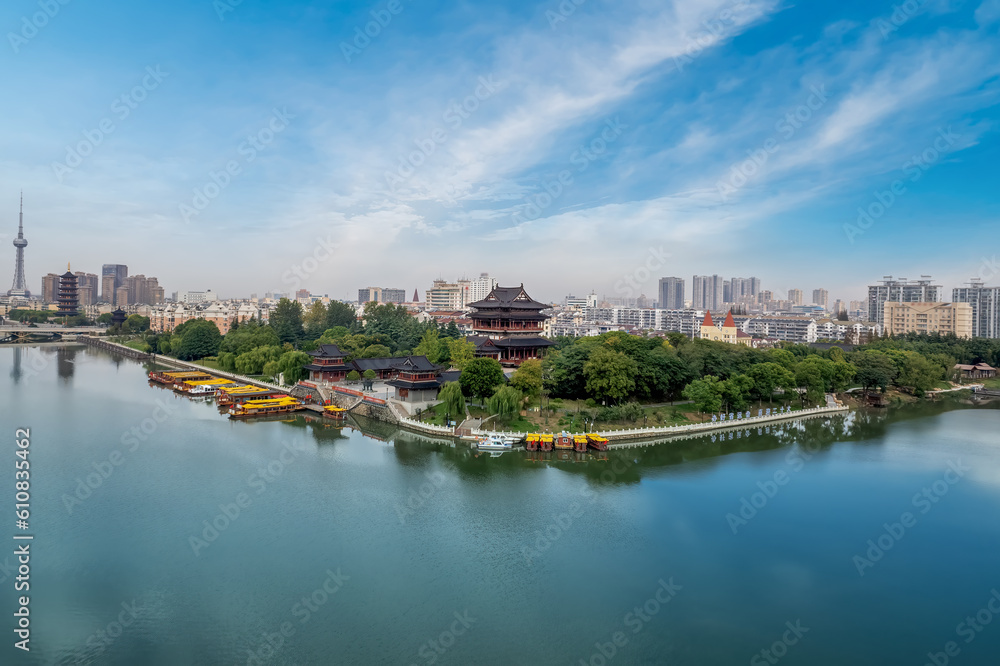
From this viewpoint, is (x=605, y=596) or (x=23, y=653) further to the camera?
(x=605, y=596)

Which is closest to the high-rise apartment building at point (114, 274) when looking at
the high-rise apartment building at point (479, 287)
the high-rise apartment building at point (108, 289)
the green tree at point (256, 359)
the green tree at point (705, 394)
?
the high-rise apartment building at point (108, 289)

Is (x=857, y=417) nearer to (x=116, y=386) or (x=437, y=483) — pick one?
(x=437, y=483)

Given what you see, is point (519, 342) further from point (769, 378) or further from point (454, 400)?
point (769, 378)

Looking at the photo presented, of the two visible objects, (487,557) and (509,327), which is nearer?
(487,557)

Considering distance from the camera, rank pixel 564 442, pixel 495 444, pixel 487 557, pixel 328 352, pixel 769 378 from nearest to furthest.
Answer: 1. pixel 487 557
2. pixel 495 444
3. pixel 564 442
4. pixel 769 378
5. pixel 328 352

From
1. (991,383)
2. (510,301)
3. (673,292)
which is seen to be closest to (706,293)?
(673,292)

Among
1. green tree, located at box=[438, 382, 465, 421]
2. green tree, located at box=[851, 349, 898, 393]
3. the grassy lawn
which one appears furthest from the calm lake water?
the grassy lawn

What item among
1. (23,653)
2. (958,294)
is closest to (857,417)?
(23,653)
